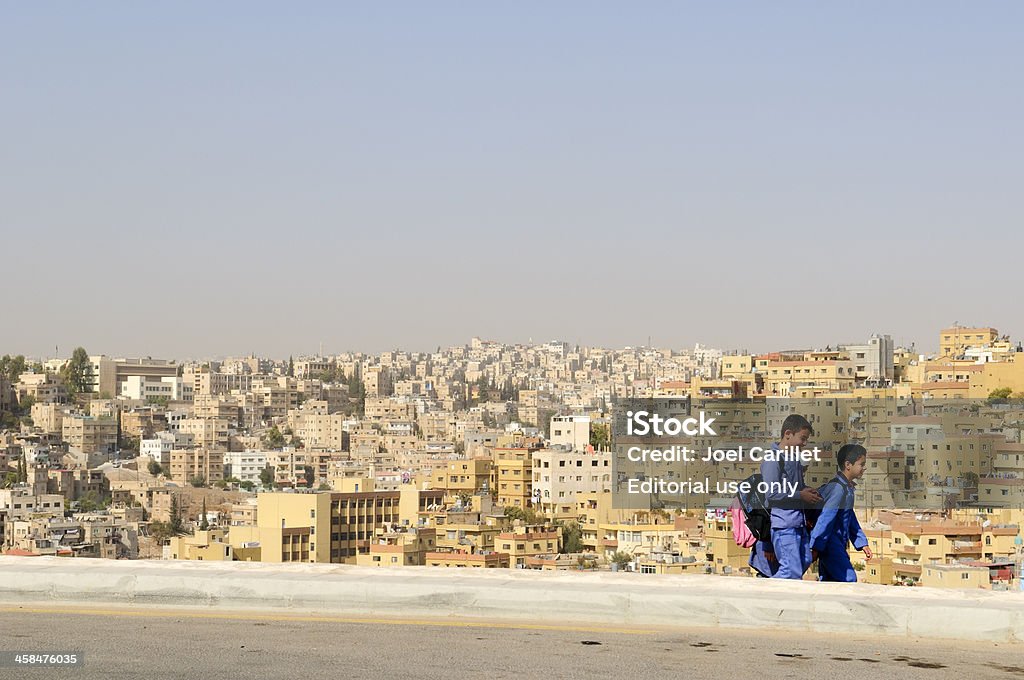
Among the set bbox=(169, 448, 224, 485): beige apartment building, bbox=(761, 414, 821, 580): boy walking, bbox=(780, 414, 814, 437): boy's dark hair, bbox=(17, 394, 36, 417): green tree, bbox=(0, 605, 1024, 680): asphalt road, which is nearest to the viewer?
bbox=(0, 605, 1024, 680): asphalt road

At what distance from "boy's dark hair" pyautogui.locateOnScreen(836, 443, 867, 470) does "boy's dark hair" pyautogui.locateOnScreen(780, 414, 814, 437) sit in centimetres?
21

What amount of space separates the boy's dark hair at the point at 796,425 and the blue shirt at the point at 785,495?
205 millimetres

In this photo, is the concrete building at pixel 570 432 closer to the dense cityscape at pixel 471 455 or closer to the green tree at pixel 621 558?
the dense cityscape at pixel 471 455

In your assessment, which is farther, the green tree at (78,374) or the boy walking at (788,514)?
the green tree at (78,374)

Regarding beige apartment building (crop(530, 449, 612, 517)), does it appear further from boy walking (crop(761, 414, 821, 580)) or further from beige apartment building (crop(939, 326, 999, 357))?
beige apartment building (crop(939, 326, 999, 357))

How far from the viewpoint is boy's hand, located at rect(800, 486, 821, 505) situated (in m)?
7.29

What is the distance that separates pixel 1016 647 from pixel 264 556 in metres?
22.0

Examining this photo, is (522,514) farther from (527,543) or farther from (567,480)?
(527,543)

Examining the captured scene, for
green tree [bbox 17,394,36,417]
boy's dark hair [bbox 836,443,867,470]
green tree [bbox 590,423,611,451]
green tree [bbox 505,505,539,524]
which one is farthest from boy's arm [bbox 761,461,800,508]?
green tree [bbox 17,394,36,417]

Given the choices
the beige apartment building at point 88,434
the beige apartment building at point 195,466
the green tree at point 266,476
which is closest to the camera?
the green tree at point 266,476

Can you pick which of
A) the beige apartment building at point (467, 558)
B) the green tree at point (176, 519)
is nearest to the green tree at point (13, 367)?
the green tree at point (176, 519)

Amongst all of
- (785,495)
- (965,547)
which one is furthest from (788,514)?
(965,547)

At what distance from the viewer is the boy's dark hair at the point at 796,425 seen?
24.9 feet

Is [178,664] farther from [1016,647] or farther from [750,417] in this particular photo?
A: [750,417]
